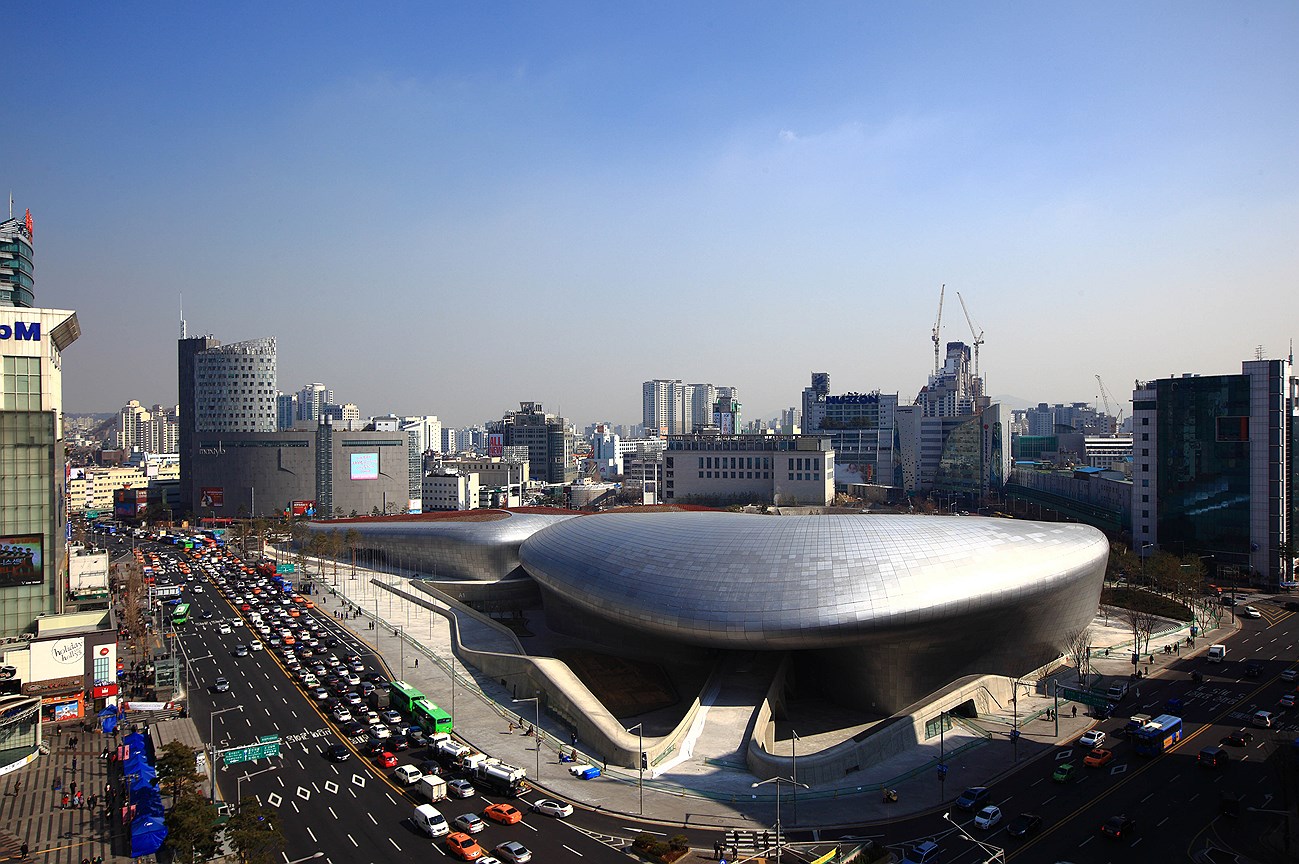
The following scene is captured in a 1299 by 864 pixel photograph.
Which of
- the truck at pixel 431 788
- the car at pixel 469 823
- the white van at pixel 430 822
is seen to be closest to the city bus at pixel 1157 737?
the car at pixel 469 823

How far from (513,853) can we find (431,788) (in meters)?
8.24

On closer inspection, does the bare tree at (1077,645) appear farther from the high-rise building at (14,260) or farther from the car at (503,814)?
the high-rise building at (14,260)

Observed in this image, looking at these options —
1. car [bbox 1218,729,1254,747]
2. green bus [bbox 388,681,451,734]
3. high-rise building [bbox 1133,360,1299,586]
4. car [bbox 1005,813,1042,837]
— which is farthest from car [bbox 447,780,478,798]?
high-rise building [bbox 1133,360,1299,586]

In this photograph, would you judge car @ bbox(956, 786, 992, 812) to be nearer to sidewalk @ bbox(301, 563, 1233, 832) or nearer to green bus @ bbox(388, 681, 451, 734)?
sidewalk @ bbox(301, 563, 1233, 832)

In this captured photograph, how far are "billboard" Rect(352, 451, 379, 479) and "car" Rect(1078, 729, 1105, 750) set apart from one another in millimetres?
153484

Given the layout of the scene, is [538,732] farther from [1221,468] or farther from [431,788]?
[1221,468]

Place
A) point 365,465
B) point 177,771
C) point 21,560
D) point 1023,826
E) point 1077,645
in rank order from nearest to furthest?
point 1023,826
point 177,771
point 21,560
point 1077,645
point 365,465

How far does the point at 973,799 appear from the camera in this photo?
36688 mm

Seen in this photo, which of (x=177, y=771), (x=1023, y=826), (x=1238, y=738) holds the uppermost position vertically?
(x=177, y=771)

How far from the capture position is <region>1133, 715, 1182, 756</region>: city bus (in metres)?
42.4

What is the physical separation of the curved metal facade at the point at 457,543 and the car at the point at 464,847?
57.5 metres

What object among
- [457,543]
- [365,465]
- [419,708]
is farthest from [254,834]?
[365,465]

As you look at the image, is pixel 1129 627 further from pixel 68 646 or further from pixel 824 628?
pixel 68 646

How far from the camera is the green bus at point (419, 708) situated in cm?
4706
